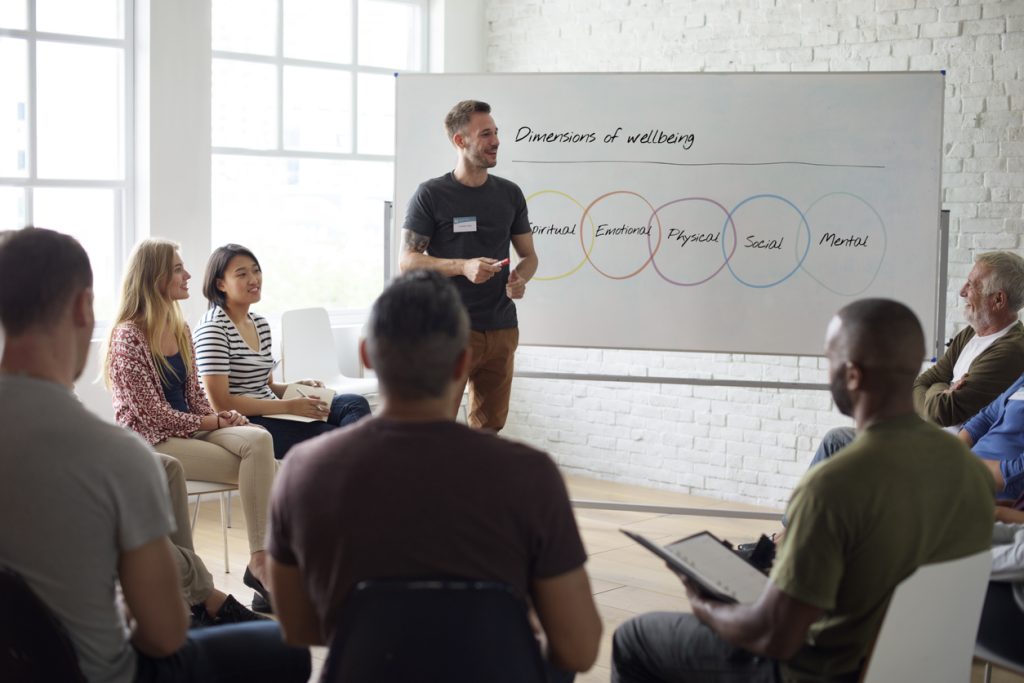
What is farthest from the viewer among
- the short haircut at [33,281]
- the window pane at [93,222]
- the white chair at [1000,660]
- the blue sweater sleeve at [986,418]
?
the window pane at [93,222]

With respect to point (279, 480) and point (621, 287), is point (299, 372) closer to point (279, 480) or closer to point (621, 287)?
point (621, 287)

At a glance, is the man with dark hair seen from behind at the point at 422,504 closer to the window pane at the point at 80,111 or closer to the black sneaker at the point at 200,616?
the black sneaker at the point at 200,616

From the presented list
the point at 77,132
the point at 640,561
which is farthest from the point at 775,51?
the point at 77,132

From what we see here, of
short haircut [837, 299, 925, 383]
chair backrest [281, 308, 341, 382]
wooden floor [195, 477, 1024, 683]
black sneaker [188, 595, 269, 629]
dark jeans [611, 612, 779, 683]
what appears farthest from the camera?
chair backrest [281, 308, 341, 382]

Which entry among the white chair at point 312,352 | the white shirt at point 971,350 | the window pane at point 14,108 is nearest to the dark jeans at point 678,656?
the white shirt at point 971,350

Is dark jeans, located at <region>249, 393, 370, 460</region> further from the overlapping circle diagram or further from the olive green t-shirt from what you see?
the olive green t-shirt

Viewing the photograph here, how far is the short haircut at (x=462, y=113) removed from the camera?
4109mm

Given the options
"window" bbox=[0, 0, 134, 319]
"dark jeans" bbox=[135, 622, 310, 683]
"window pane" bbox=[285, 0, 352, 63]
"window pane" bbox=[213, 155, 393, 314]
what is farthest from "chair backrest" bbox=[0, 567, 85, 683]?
"window pane" bbox=[285, 0, 352, 63]

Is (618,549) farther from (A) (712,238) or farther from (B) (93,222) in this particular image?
(B) (93,222)

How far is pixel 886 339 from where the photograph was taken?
5.83 ft

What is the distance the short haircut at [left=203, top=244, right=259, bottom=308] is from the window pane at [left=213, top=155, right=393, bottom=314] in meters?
1.52

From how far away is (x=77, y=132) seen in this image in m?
4.86

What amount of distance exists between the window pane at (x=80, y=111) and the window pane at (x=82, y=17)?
68 millimetres

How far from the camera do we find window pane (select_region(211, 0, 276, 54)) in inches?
211
